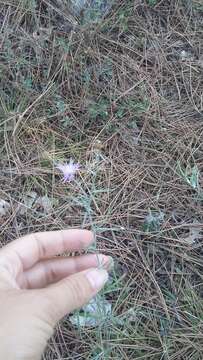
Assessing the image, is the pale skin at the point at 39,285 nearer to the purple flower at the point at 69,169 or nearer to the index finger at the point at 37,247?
the index finger at the point at 37,247

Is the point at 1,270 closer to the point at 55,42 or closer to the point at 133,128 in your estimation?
the point at 133,128

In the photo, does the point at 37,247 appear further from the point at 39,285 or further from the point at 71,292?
the point at 71,292

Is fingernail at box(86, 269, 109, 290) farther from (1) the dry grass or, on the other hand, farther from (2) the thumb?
(1) the dry grass

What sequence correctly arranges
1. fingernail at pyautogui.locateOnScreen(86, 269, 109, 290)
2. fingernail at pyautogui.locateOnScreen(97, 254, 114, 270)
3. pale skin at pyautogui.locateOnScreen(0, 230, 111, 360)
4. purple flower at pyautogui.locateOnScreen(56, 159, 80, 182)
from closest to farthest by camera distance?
pale skin at pyautogui.locateOnScreen(0, 230, 111, 360)
fingernail at pyautogui.locateOnScreen(86, 269, 109, 290)
fingernail at pyautogui.locateOnScreen(97, 254, 114, 270)
purple flower at pyautogui.locateOnScreen(56, 159, 80, 182)

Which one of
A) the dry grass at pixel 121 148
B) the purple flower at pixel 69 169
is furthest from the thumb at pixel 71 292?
the purple flower at pixel 69 169

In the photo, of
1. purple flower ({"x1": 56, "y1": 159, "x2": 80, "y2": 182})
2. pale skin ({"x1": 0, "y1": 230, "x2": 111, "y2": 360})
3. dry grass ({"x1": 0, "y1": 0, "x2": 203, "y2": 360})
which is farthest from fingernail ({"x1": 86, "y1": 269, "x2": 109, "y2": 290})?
purple flower ({"x1": 56, "y1": 159, "x2": 80, "y2": 182})

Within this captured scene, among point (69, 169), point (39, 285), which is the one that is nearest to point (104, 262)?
point (39, 285)

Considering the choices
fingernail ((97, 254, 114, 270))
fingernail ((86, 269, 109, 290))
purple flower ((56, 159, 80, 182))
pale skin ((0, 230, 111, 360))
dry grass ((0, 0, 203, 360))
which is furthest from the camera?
purple flower ((56, 159, 80, 182))
